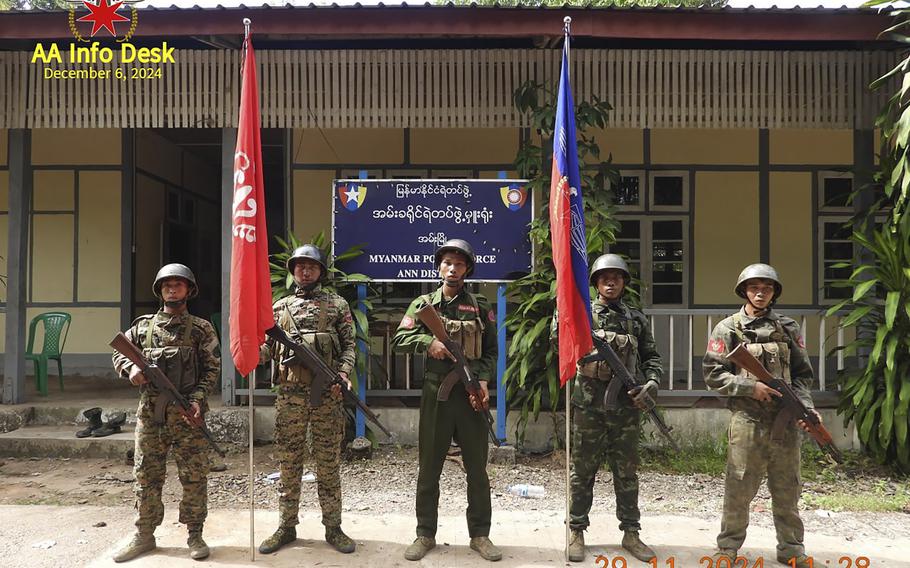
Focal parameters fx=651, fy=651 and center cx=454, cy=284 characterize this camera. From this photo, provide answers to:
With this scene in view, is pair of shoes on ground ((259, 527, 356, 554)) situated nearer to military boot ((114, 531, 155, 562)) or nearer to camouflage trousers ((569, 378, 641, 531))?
military boot ((114, 531, 155, 562))

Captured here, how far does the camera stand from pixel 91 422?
20.9ft

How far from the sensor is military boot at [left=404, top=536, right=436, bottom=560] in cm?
389

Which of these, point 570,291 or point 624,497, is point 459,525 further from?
point 570,291

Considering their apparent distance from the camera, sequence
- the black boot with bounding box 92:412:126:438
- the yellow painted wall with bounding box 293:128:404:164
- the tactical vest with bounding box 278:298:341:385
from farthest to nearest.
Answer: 1. the yellow painted wall with bounding box 293:128:404:164
2. the black boot with bounding box 92:412:126:438
3. the tactical vest with bounding box 278:298:341:385

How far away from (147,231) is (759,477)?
8436 mm

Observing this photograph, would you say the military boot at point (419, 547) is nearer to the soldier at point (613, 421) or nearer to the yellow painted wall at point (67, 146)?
the soldier at point (613, 421)

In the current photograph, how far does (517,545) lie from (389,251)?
298 centimetres

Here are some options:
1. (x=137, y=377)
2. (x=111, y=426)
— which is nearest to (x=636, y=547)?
(x=137, y=377)

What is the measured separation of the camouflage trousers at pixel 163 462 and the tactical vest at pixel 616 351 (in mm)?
2398

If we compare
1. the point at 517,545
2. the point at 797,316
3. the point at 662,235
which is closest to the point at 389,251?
the point at 517,545

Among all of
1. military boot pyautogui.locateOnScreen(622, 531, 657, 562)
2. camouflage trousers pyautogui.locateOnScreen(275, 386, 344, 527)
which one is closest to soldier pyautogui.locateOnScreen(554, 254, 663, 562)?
military boot pyautogui.locateOnScreen(622, 531, 657, 562)

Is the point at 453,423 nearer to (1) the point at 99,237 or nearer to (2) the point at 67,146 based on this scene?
(1) the point at 99,237

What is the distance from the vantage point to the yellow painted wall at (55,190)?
8656 mm

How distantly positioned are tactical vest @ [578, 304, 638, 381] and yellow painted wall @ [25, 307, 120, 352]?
702 centimetres
